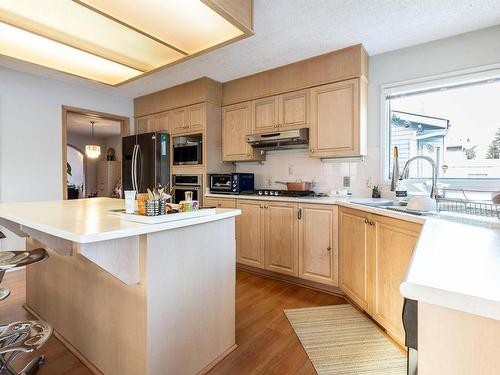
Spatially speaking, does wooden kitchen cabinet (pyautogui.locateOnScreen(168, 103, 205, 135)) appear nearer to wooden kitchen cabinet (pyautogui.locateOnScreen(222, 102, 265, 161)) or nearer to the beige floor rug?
wooden kitchen cabinet (pyautogui.locateOnScreen(222, 102, 265, 161))

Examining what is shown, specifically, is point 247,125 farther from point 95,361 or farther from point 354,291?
point 95,361

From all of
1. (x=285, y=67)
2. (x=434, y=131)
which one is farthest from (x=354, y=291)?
(x=285, y=67)

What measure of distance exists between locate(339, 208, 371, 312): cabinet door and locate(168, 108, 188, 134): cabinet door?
2.54 m

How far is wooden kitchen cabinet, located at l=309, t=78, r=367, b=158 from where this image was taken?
2773 mm

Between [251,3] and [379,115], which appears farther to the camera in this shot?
[379,115]

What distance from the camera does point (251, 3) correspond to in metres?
1.98

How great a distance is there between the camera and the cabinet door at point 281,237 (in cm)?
285

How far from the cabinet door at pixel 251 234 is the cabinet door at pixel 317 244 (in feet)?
1.62

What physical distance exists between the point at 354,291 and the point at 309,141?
1608mm

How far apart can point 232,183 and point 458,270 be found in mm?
2957

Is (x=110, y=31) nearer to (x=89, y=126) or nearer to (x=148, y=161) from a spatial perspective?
(x=148, y=161)

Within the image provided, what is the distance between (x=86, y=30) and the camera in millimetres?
1957

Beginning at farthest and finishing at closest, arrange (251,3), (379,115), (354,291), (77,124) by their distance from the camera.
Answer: (77,124)
(379,115)
(354,291)
(251,3)

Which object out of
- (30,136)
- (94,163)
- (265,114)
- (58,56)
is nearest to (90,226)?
(58,56)
